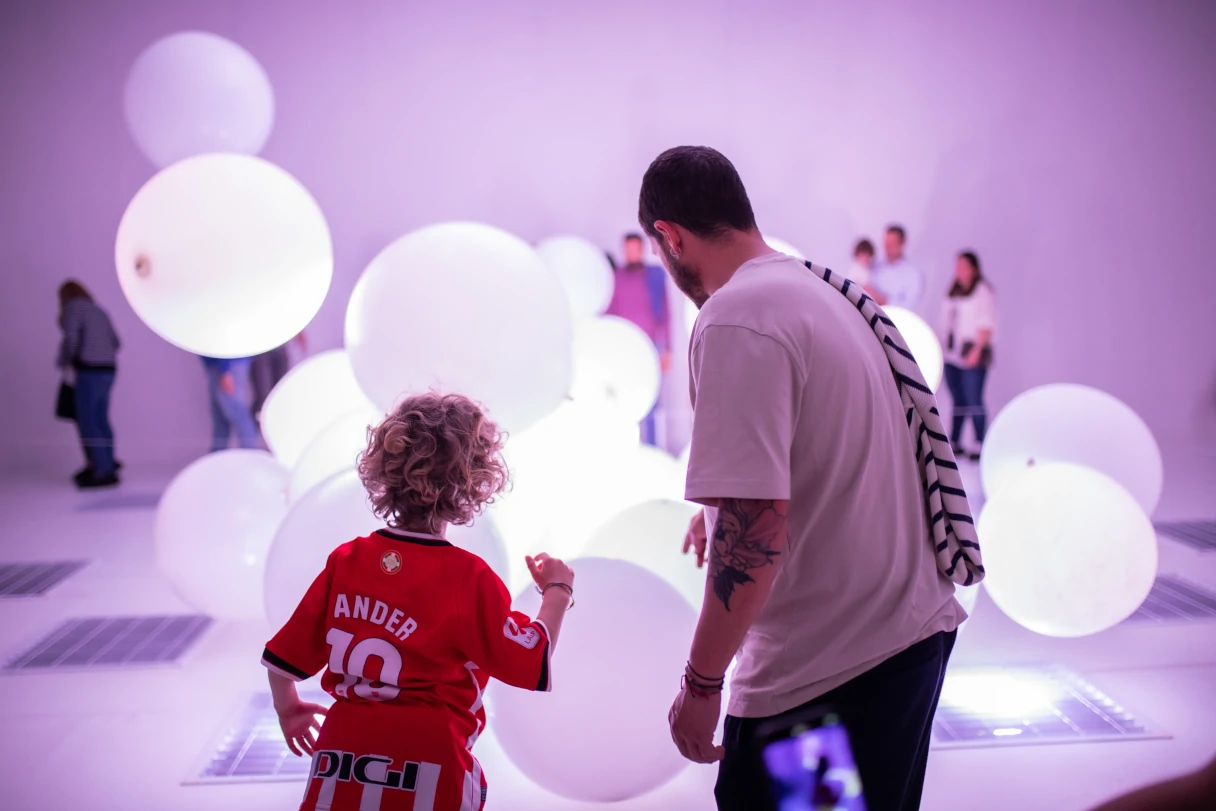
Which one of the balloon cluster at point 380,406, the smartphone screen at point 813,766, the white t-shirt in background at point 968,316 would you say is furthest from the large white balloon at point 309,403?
the white t-shirt in background at point 968,316

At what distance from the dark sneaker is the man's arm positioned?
17.6 feet

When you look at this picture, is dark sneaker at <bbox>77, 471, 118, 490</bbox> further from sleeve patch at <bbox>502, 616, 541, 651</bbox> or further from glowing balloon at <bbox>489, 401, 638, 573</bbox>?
sleeve patch at <bbox>502, 616, 541, 651</bbox>

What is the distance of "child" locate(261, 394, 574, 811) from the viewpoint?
1049 mm

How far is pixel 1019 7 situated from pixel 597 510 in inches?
217

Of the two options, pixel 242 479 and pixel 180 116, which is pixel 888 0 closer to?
pixel 180 116

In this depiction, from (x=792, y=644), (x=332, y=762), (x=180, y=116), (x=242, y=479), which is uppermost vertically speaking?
(x=180, y=116)

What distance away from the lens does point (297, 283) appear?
2.26 m

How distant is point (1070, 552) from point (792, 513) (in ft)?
5.17

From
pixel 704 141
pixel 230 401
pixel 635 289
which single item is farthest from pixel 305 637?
pixel 704 141

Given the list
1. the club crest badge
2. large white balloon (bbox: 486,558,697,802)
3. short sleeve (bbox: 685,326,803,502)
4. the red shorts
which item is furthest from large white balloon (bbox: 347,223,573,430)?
short sleeve (bbox: 685,326,803,502)

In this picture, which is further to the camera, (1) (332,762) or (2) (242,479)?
(2) (242,479)

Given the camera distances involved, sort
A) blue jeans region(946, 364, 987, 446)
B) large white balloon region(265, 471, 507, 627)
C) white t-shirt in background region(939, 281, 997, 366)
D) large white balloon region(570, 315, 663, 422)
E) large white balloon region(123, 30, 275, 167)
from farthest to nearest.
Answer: blue jeans region(946, 364, 987, 446) → white t-shirt in background region(939, 281, 997, 366) → large white balloon region(570, 315, 663, 422) → large white balloon region(123, 30, 275, 167) → large white balloon region(265, 471, 507, 627)

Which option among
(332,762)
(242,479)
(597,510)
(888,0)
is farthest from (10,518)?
(888,0)

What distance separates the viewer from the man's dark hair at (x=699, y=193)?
106cm
